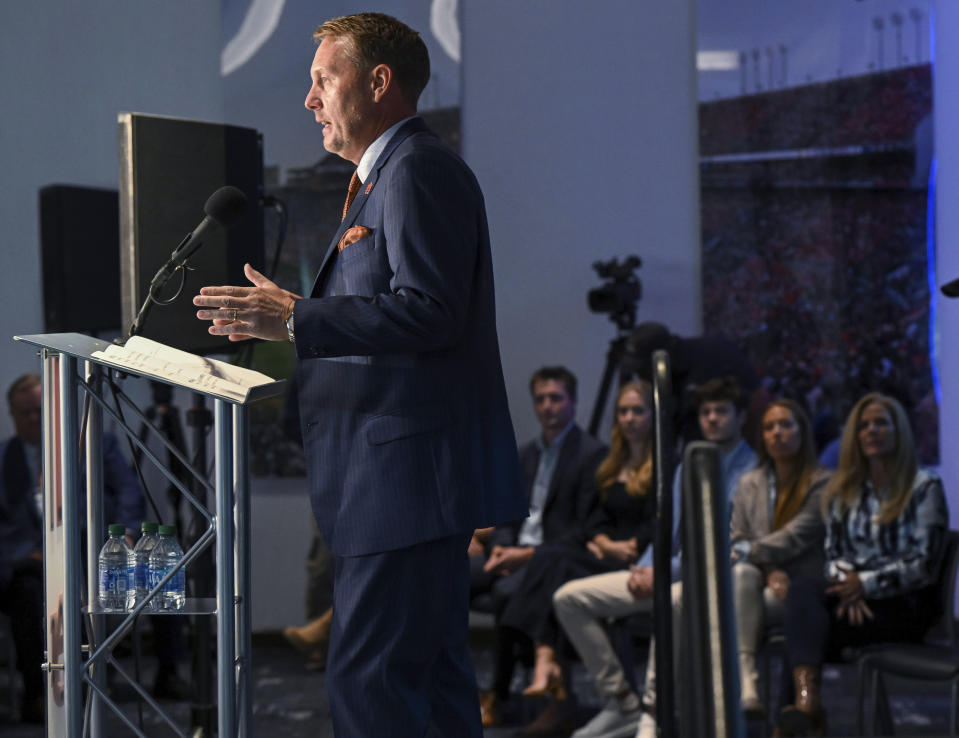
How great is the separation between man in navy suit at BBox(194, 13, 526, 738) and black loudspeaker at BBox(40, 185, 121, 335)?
2.80 metres

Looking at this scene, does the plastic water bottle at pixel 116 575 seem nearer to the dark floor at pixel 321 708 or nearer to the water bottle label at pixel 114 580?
the water bottle label at pixel 114 580

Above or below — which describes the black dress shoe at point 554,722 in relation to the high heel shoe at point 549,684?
below

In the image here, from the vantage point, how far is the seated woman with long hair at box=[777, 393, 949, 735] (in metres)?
3.37

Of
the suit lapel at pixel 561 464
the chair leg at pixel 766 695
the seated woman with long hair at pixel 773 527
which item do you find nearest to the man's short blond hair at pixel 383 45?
the seated woman with long hair at pixel 773 527

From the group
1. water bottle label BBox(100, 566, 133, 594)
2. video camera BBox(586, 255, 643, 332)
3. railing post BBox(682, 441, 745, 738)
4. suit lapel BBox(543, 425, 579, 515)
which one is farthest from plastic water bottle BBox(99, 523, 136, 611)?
video camera BBox(586, 255, 643, 332)

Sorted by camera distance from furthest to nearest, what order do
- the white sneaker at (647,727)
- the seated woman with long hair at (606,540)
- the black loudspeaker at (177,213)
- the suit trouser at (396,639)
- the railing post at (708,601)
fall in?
the seated woman with long hair at (606,540)
the white sneaker at (647,727)
the black loudspeaker at (177,213)
the suit trouser at (396,639)
the railing post at (708,601)

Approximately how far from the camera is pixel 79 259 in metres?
4.46

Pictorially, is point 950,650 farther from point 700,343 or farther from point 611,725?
point 700,343

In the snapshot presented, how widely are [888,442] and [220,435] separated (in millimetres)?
2432

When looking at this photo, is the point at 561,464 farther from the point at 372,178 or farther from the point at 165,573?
the point at 372,178

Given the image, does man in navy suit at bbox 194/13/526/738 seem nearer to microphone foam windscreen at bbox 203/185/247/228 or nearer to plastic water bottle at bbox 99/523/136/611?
microphone foam windscreen at bbox 203/185/247/228

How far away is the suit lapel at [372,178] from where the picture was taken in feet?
5.74

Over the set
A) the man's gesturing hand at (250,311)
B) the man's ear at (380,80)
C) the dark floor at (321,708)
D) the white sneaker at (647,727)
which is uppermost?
the man's ear at (380,80)

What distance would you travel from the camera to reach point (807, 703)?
3334 mm
